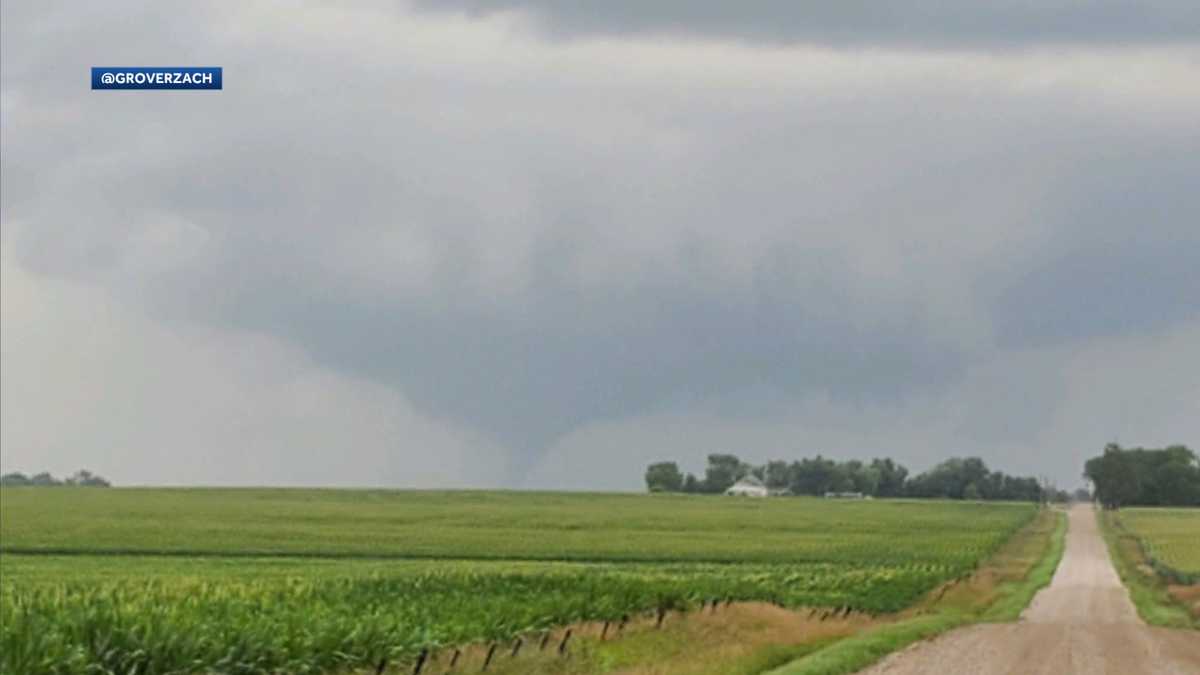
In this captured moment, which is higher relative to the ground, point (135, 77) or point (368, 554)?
point (135, 77)

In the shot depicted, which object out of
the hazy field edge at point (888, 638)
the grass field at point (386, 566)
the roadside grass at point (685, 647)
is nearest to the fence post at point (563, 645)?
the roadside grass at point (685, 647)

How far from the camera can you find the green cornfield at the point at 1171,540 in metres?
85.4

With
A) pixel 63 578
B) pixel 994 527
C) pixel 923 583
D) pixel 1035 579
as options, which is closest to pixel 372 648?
pixel 63 578

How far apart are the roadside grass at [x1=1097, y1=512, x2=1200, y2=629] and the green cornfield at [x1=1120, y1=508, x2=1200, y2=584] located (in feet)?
2.17

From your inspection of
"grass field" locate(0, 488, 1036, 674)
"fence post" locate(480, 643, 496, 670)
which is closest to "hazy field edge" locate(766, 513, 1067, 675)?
"grass field" locate(0, 488, 1036, 674)

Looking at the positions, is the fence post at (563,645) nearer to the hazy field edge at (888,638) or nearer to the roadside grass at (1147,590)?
the hazy field edge at (888,638)

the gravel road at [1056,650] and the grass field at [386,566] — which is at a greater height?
the grass field at [386,566]

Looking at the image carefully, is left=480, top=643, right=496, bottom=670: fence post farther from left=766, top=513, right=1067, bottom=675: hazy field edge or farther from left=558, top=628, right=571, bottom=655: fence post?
left=766, top=513, right=1067, bottom=675: hazy field edge

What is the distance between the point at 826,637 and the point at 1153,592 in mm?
39475

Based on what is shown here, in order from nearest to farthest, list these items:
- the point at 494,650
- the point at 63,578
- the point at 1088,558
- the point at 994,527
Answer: the point at 494,650 < the point at 63,578 < the point at 1088,558 < the point at 994,527

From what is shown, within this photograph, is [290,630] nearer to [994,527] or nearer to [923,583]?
[923,583]

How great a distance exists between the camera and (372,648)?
1128 inches

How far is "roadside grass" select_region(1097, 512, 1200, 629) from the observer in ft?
198

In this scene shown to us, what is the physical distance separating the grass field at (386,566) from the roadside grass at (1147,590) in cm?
746
